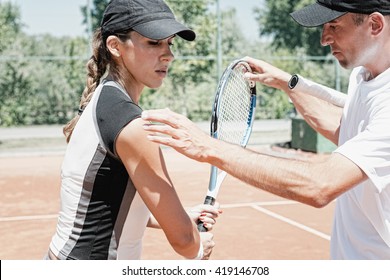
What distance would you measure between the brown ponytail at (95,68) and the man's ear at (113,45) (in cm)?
6

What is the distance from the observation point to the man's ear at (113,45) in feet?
6.21

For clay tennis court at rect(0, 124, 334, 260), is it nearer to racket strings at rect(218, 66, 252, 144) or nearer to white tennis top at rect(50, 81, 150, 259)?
racket strings at rect(218, 66, 252, 144)

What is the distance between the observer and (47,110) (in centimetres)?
1536

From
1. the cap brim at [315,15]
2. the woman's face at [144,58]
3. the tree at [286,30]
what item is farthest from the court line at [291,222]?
the tree at [286,30]

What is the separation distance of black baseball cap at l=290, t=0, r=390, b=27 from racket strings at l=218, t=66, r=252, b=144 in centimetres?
66

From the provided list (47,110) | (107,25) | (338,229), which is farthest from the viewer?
(47,110)

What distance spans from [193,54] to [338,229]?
41.2 feet

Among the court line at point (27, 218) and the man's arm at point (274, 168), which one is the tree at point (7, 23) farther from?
the man's arm at point (274, 168)

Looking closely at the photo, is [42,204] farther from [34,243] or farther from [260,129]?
[260,129]

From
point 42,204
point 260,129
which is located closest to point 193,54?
point 260,129

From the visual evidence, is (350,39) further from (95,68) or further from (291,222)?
(291,222)

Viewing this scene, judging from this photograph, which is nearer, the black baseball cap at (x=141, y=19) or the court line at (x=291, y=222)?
the black baseball cap at (x=141, y=19)

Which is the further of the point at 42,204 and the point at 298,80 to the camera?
the point at 42,204

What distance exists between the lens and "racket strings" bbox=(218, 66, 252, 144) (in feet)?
9.00
